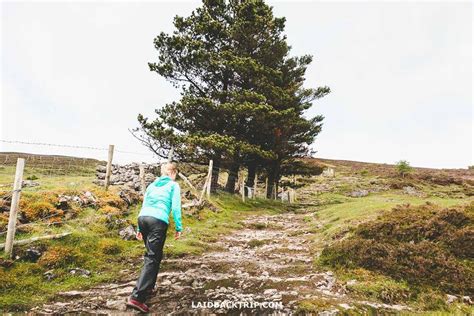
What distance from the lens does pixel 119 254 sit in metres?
8.58

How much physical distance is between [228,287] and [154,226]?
2.06 meters

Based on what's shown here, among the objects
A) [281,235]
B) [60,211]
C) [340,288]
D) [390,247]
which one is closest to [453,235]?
[390,247]

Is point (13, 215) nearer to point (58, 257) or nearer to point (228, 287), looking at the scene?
point (58, 257)

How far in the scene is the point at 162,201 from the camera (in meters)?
6.12

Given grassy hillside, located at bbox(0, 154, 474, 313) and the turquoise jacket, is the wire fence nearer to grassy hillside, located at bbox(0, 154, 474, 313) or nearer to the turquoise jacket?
grassy hillside, located at bbox(0, 154, 474, 313)

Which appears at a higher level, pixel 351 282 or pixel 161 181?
pixel 161 181

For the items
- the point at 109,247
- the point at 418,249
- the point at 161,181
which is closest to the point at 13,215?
the point at 109,247

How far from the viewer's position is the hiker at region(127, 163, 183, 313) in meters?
5.46

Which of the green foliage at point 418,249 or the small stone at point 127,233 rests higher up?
the green foliage at point 418,249

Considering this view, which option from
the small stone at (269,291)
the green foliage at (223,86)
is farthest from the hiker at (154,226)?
the green foliage at (223,86)

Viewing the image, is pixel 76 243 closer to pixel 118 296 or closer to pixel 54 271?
pixel 54 271

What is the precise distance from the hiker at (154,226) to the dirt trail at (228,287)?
1.10 ft

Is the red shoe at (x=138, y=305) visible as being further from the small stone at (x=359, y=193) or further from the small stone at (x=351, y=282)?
the small stone at (x=359, y=193)

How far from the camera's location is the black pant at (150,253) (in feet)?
18.0
